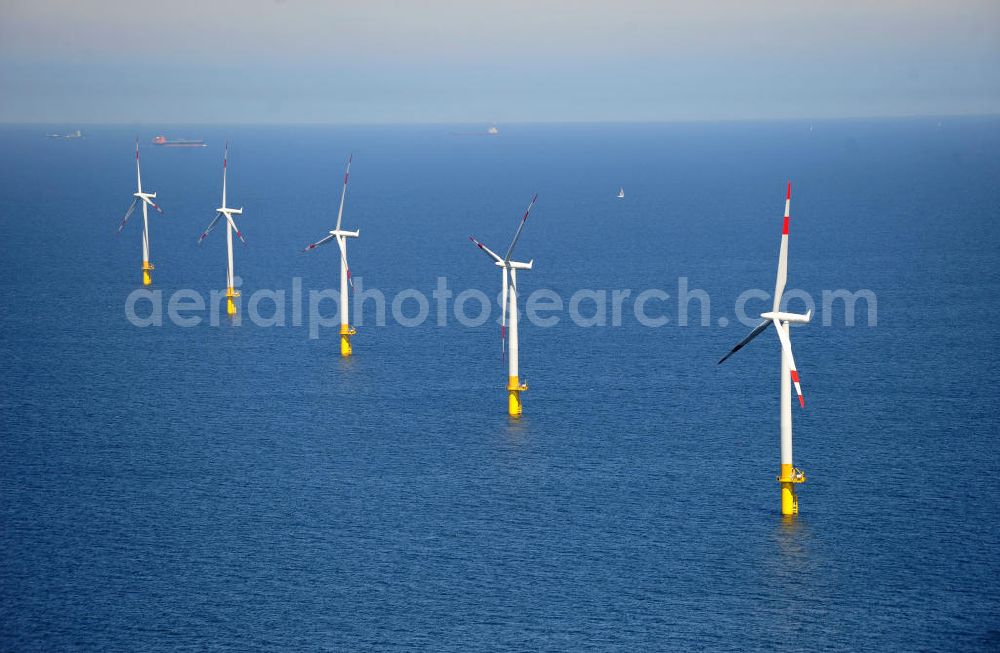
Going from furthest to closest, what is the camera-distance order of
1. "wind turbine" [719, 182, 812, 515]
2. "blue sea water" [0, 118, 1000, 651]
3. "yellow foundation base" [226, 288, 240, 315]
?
"yellow foundation base" [226, 288, 240, 315]
"wind turbine" [719, 182, 812, 515]
"blue sea water" [0, 118, 1000, 651]

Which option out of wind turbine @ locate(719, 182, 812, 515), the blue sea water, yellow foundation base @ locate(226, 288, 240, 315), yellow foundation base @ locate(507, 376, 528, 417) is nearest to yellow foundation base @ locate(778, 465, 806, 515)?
wind turbine @ locate(719, 182, 812, 515)

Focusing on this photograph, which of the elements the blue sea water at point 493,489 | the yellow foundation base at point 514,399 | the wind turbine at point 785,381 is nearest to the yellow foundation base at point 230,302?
the blue sea water at point 493,489

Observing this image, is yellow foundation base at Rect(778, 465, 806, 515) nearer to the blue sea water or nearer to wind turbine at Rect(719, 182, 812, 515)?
wind turbine at Rect(719, 182, 812, 515)

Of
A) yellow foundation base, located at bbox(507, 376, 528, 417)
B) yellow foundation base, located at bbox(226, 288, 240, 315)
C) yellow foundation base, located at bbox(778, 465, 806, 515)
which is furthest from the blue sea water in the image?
yellow foundation base, located at bbox(226, 288, 240, 315)

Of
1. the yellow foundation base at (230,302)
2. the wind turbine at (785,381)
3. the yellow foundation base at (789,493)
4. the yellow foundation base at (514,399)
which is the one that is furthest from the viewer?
the yellow foundation base at (230,302)

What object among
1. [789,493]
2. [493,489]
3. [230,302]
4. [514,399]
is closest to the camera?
[789,493]

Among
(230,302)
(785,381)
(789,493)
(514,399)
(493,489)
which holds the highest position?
(230,302)

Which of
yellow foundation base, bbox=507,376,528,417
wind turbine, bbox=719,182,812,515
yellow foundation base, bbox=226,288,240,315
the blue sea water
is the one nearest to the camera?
the blue sea water

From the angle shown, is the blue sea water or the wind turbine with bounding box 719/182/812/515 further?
the wind turbine with bounding box 719/182/812/515

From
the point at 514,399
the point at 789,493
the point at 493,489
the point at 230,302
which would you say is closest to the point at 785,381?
the point at 789,493

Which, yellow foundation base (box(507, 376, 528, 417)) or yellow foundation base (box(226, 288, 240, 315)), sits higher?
yellow foundation base (box(226, 288, 240, 315))

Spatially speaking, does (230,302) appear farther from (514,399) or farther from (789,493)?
(789,493)

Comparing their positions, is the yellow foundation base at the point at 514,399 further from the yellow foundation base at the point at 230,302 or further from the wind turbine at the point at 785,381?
the yellow foundation base at the point at 230,302
